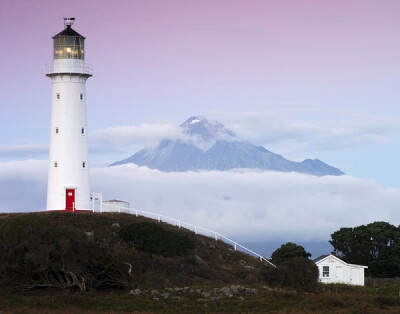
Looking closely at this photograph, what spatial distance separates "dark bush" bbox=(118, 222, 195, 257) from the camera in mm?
67625

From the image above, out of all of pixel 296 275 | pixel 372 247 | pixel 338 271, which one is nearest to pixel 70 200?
pixel 296 275

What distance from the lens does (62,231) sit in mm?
59062

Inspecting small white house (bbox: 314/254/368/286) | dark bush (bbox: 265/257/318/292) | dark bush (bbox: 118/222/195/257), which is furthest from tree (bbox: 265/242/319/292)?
small white house (bbox: 314/254/368/286)

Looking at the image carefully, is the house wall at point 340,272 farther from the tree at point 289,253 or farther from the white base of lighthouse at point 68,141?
the white base of lighthouse at point 68,141

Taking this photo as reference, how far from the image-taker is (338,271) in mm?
79812

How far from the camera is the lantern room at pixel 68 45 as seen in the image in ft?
258

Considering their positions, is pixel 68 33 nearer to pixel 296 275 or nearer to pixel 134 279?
pixel 134 279

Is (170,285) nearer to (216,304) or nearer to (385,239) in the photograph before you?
(216,304)

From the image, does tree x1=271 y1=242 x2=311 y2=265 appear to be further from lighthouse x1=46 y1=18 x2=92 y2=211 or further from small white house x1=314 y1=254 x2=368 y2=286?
lighthouse x1=46 y1=18 x2=92 y2=211

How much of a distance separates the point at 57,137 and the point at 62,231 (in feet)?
64.0

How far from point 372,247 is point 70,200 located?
122ft

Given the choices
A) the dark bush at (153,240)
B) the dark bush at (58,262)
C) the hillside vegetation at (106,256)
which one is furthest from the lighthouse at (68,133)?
the dark bush at (58,262)

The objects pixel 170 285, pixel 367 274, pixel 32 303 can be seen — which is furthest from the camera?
pixel 367 274

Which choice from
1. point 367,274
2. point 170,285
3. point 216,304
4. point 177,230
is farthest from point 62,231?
point 367,274
